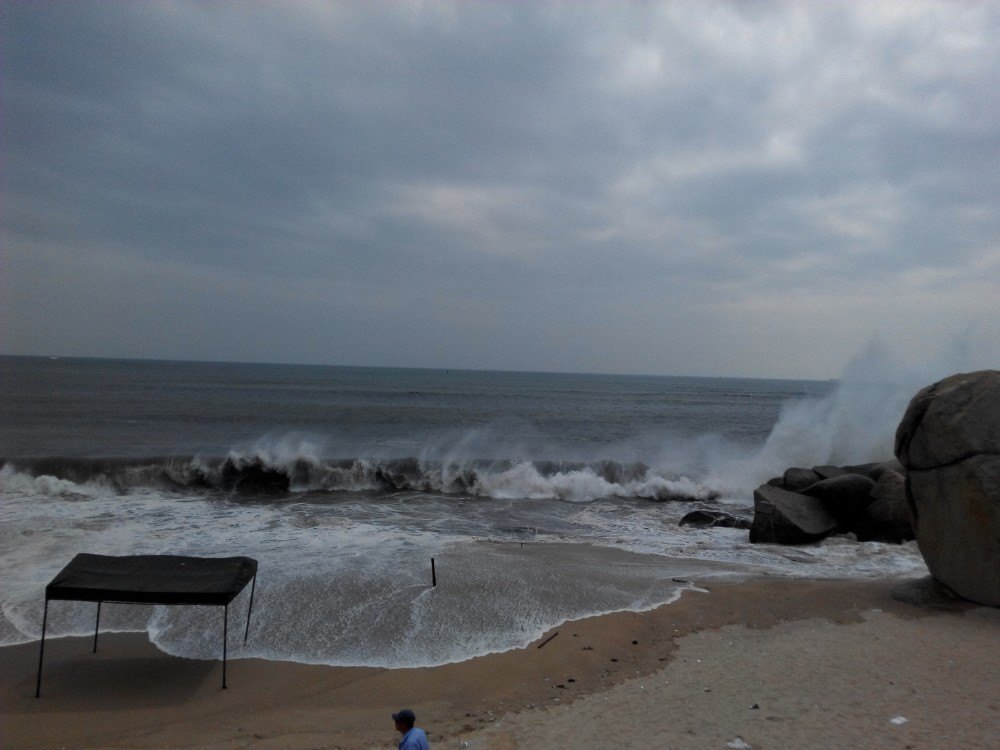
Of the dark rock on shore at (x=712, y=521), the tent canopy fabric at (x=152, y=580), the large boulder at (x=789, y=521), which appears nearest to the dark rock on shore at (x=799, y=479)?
the dark rock on shore at (x=712, y=521)

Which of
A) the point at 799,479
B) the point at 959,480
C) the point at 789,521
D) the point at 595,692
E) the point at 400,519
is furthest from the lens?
the point at 799,479

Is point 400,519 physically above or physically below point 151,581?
below

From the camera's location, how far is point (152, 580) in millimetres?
7930

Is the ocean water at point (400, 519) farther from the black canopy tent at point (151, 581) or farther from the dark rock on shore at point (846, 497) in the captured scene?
the dark rock on shore at point (846, 497)

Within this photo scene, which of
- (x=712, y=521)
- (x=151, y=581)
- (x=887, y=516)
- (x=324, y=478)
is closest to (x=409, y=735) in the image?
(x=151, y=581)

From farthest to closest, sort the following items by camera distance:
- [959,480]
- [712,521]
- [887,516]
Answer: [712,521], [887,516], [959,480]

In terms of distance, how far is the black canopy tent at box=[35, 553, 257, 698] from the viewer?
765 cm

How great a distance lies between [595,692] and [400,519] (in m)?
11.0

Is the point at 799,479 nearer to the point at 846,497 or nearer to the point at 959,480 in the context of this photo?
the point at 846,497

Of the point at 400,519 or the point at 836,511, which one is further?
the point at 400,519

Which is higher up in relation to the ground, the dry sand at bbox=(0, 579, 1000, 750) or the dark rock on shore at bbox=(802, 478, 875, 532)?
the dark rock on shore at bbox=(802, 478, 875, 532)

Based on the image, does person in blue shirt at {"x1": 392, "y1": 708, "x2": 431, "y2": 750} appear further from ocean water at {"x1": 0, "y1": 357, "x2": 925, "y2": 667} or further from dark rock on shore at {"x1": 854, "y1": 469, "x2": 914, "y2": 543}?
dark rock on shore at {"x1": 854, "y1": 469, "x2": 914, "y2": 543}

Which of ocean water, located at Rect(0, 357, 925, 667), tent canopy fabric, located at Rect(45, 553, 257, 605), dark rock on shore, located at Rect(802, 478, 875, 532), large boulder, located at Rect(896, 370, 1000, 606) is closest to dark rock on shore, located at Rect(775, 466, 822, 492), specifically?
dark rock on shore, located at Rect(802, 478, 875, 532)

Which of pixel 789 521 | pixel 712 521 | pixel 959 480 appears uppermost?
pixel 959 480
